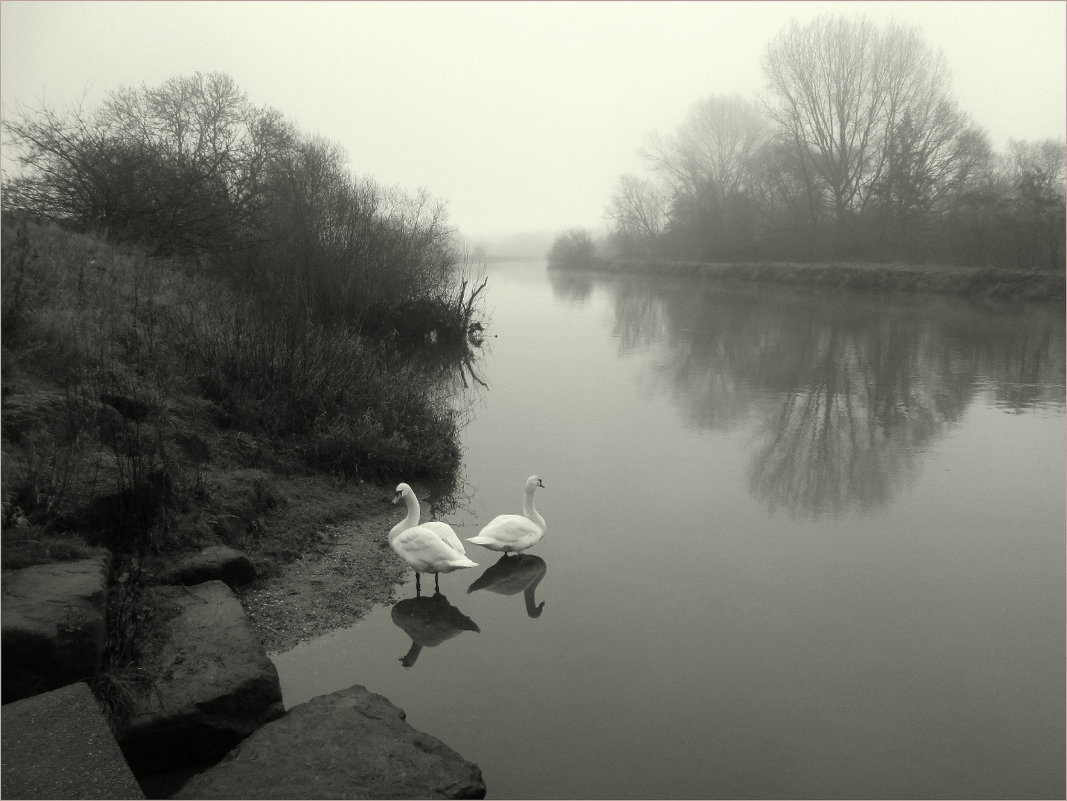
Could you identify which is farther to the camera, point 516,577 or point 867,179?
point 867,179

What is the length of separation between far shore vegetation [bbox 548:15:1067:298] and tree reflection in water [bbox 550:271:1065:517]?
13.6 feet

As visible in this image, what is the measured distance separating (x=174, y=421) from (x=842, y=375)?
12.1m

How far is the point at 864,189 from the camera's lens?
131ft

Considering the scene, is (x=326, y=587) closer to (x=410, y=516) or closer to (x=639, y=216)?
(x=410, y=516)

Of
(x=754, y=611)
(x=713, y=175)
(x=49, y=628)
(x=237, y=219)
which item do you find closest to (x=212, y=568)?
(x=49, y=628)

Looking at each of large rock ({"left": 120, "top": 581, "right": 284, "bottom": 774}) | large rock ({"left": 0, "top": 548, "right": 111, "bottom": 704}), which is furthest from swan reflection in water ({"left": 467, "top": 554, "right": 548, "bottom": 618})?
large rock ({"left": 0, "top": 548, "right": 111, "bottom": 704})

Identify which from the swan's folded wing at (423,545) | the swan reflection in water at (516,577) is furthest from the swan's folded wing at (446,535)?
the swan reflection in water at (516,577)

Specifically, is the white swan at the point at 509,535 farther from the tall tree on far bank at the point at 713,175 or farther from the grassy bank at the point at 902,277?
the tall tree on far bank at the point at 713,175

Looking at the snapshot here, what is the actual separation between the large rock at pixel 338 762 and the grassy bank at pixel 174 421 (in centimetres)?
172

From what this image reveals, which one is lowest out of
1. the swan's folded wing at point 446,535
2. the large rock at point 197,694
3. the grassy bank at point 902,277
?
the large rock at point 197,694

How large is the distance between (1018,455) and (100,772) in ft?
33.5

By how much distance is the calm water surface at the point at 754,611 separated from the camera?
426 centimetres

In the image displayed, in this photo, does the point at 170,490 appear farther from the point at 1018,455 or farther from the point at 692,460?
the point at 1018,455

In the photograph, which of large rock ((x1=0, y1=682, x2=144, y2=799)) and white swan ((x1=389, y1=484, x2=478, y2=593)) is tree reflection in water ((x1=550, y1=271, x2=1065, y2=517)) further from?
large rock ((x1=0, y1=682, x2=144, y2=799))
